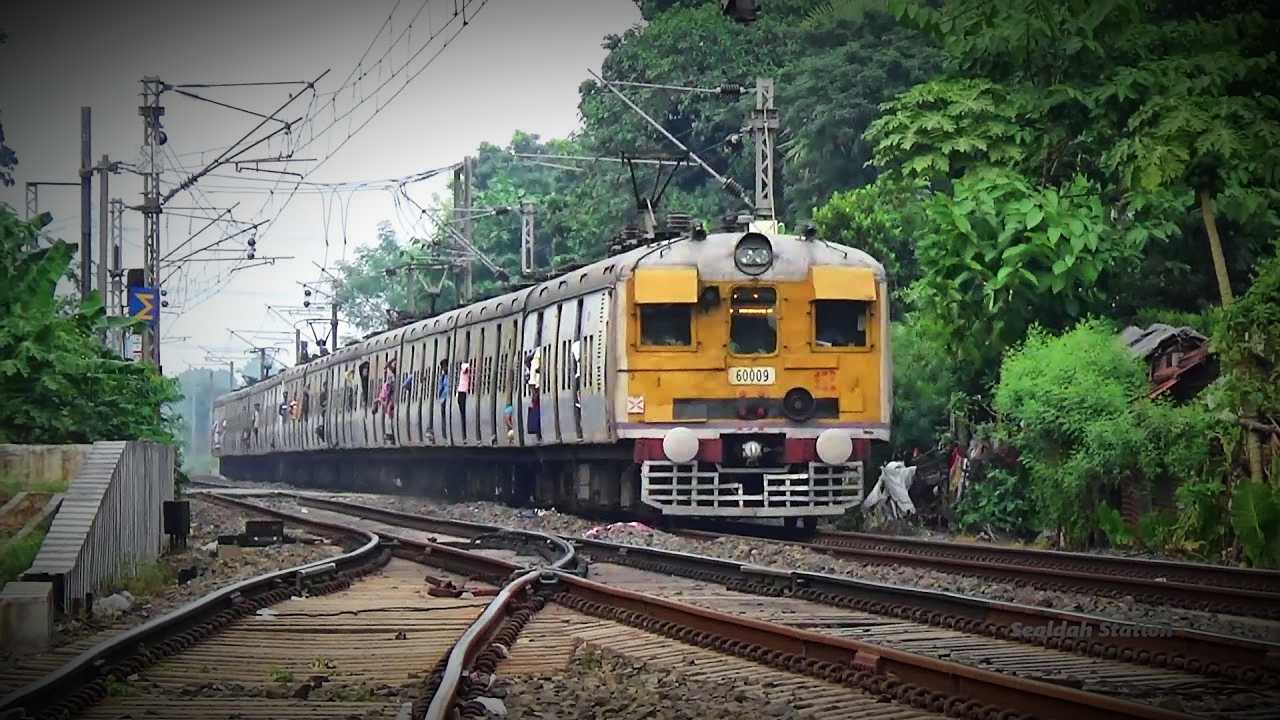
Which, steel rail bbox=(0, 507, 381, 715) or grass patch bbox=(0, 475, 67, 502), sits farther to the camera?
grass patch bbox=(0, 475, 67, 502)

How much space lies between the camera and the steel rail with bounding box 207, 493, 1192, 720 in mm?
5648

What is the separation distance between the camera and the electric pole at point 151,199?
29.1 meters

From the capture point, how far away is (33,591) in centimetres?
874

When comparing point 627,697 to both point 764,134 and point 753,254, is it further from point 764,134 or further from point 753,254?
point 764,134

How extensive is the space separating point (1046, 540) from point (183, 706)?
1254 centimetres

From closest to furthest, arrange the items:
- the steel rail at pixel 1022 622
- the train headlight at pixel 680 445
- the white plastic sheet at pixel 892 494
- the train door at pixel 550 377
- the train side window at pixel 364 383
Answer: the steel rail at pixel 1022 622 → the train headlight at pixel 680 445 → the train door at pixel 550 377 → the white plastic sheet at pixel 892 494 → the train side window at pixel 364 383

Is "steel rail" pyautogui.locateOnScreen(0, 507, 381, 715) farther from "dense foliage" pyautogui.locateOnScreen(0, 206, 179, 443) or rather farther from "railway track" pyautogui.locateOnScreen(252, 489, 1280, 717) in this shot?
"dense foliage" pyautogui.locateOnScreen(0, 206, 179, 443)

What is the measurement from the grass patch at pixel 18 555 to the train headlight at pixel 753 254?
27.0 ft

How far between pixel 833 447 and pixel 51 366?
7326 millimetres

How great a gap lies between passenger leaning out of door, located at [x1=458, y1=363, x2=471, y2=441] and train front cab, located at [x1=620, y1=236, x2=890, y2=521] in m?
7.39

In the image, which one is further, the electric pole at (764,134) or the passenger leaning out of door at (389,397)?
the passenger leaning out of door at (389,397)

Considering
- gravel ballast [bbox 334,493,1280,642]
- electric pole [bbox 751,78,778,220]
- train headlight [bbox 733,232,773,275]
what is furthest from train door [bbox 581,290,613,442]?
electric pole [bbox 751,78,778,220]

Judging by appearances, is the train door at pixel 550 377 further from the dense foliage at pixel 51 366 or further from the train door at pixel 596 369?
the dense foliage at pixel 51 366

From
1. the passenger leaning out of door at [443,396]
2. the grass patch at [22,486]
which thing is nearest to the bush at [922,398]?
the passenger leaning out of door at [443,396]
